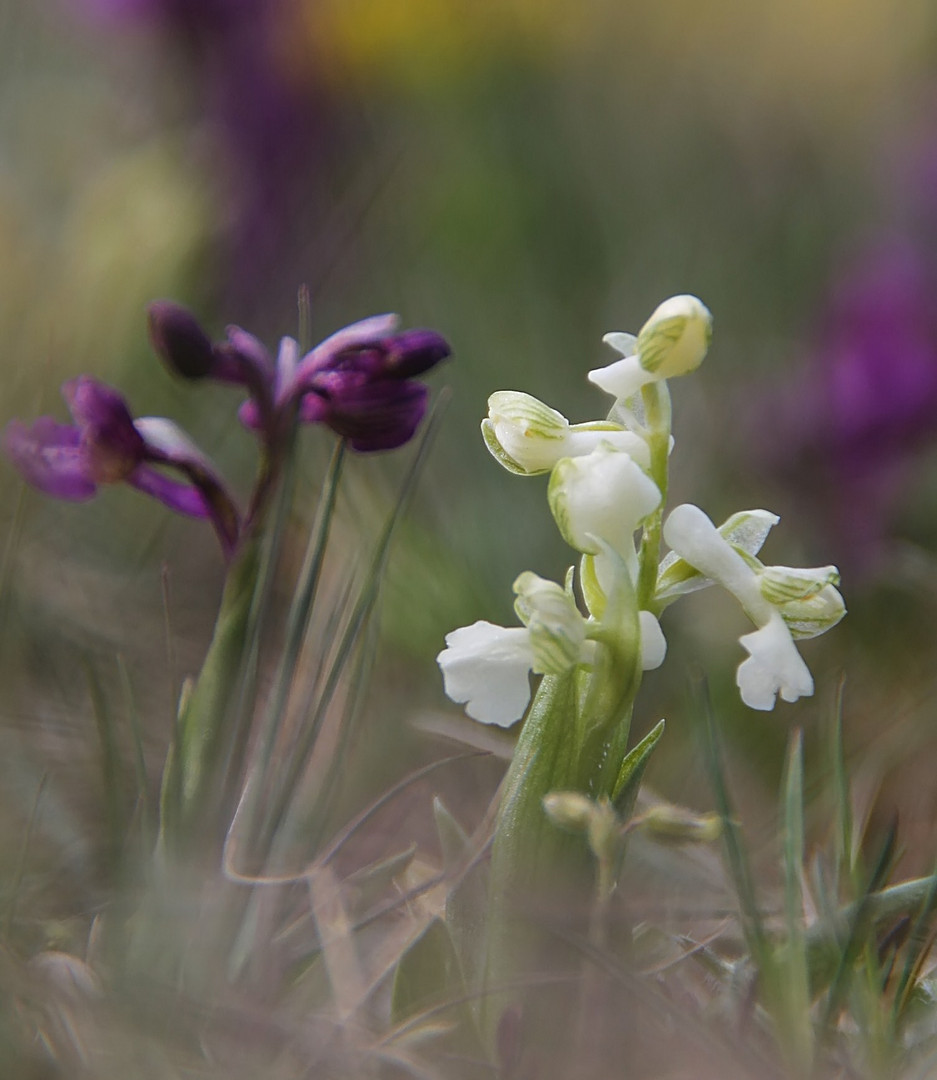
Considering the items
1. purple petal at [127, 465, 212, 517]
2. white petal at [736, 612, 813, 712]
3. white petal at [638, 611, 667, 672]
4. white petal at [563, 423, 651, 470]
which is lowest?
white petal at [736, 612, 813, 712]

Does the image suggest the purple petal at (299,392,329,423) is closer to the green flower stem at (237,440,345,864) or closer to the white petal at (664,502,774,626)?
the green flower stem at (237,440,345,864)

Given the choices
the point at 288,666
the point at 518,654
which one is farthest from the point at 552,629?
the point at 288,666

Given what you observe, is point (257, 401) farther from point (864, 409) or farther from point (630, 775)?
point (864, 409)

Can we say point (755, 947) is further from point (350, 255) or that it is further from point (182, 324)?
point (350, 255)

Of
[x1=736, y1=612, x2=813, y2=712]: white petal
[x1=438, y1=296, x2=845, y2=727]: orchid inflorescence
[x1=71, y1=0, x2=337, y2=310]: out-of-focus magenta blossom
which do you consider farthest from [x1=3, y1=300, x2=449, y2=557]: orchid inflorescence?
[x1=71, y1=0, x2=337, y2=310]: out-of-focus magenta blossom

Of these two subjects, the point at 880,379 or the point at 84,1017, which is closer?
the point at 84,1017

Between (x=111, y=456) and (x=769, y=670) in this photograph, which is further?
(x=111, y=456)

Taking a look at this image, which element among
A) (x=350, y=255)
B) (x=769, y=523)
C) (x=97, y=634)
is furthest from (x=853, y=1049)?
(x=350, y=255)
